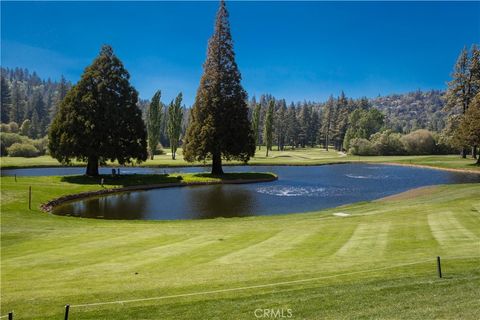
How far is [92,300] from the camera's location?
30.8ft

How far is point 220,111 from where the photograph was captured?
56.2m

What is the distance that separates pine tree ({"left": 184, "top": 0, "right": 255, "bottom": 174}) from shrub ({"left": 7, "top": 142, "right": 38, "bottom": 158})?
52294 mm

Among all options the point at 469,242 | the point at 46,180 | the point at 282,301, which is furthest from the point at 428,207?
the point at 46,180

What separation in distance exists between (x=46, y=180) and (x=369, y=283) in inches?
1640

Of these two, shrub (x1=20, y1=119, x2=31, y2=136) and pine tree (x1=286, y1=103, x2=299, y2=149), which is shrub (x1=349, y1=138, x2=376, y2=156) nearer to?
pine tree (x1=286, y1=103, x2=299, y2=149)

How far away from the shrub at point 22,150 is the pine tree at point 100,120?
48.9 meters

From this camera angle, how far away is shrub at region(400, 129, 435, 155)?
115 meters

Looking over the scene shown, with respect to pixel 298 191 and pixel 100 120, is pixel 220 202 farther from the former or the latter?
pixel 100 120

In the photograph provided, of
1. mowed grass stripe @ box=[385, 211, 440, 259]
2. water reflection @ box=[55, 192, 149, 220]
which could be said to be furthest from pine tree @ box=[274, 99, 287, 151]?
mowed grass stripe @ box=[385, 211, 440, 259]

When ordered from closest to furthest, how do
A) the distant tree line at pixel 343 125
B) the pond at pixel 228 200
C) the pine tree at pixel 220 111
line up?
the pond at pixel 228 200
the pine tree at pixel 220 111
the distant tree line at pixel 343 125

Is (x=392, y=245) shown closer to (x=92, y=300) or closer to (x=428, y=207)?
(x=92, y=300)

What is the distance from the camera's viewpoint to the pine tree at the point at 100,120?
153 ft

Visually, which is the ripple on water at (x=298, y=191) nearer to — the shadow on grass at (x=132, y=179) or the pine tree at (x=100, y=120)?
the shadow on grass at (x=132, y=179)

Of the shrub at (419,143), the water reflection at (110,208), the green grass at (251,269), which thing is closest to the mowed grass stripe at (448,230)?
the green grass at (251,269)
